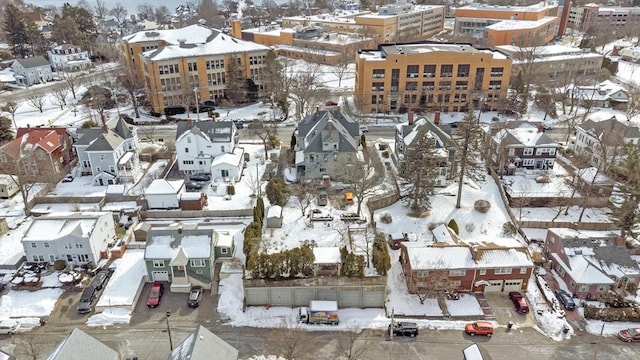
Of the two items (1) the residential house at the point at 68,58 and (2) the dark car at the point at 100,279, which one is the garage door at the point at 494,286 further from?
(1) the residential house at the point at 68,58

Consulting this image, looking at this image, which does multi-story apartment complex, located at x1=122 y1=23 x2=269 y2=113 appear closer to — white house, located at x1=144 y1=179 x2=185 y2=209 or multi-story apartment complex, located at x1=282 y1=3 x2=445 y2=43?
white house, located at x1=144 y1=179 x2=185 y2=209

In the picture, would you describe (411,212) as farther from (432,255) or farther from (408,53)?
(408,53)

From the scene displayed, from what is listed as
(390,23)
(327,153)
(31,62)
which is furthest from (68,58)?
(327,153)

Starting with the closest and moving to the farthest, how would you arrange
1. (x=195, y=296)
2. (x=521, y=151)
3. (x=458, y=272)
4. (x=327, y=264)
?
(x=195, y=296)
(x=458, y=272)
(x=327, y=264)
(x=521, y=151)

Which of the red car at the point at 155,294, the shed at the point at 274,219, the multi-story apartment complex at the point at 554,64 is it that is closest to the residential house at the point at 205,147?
the shed at the point at 274,219

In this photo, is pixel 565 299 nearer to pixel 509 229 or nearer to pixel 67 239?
pixel 509 229

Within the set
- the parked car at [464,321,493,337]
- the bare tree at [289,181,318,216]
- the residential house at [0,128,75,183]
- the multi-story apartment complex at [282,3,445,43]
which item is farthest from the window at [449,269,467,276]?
the multi-story apartment complex at [282,3,445,43]
